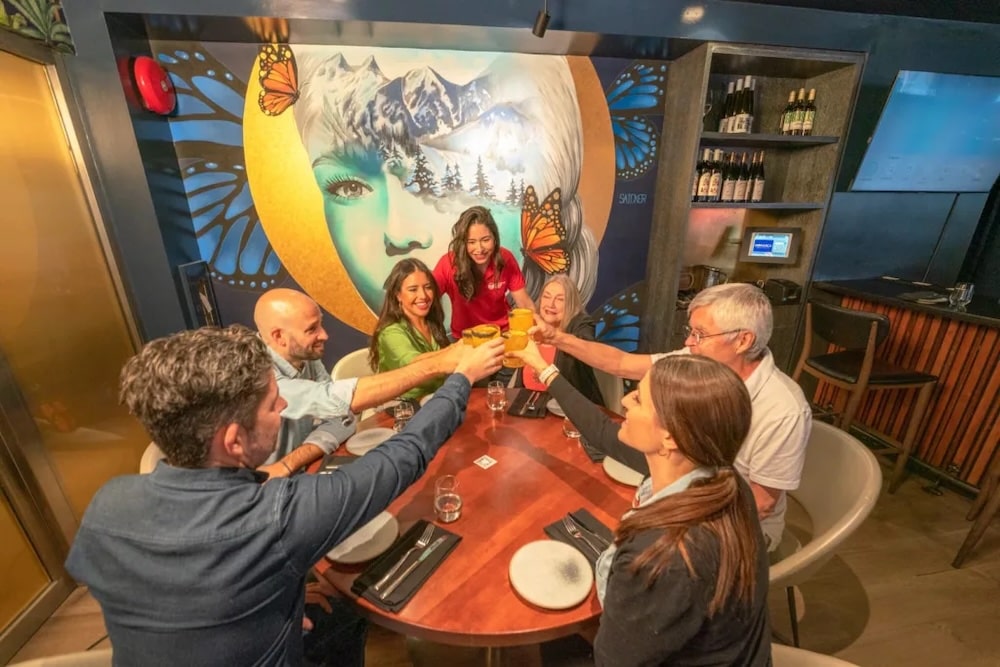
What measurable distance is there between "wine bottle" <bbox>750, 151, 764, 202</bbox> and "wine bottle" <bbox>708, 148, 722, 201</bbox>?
279 mm

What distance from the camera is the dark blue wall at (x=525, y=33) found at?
240 centimetres

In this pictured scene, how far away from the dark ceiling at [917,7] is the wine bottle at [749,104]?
0.49 meters

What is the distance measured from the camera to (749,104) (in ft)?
10.9

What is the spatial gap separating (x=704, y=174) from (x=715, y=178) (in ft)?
0.30

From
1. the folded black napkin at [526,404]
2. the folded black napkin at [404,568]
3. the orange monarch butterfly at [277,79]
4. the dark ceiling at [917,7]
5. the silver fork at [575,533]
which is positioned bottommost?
the folded black napkin at [526,404]

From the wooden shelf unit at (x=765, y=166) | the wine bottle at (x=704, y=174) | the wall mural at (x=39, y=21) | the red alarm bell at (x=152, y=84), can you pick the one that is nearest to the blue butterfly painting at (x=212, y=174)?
the red alarm bell at (x=152, y=84)

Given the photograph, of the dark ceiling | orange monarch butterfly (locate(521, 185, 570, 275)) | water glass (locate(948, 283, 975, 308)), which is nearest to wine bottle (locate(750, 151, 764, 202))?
the dark ceiling

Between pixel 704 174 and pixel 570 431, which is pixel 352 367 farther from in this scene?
pixel 704 174

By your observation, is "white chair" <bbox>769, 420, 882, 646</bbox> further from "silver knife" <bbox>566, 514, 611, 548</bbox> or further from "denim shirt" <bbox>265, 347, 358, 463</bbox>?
"denim shirt" <bbox>265, 347, 358, 463</bbox>

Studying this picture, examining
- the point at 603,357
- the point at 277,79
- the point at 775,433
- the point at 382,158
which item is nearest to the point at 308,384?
the point at 603,357

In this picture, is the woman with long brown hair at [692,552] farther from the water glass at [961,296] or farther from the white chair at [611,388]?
the water glass at [961,296]

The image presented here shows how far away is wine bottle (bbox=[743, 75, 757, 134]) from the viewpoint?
10.4ft

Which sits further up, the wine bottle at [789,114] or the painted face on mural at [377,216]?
the wine bottle at [789,114]

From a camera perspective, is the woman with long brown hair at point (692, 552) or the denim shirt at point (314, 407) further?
the denim shirt at point (314, 407)
